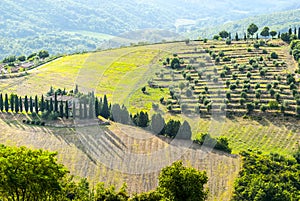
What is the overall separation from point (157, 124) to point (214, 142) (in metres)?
7.47

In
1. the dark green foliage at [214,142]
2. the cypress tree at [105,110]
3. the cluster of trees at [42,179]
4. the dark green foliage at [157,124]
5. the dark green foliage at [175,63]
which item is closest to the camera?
the cluster of trees at [42,179]

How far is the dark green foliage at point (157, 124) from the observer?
191ft

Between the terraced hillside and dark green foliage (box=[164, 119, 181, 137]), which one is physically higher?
the terraced hillside

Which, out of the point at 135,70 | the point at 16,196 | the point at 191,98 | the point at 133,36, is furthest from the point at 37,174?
the point at 135,70

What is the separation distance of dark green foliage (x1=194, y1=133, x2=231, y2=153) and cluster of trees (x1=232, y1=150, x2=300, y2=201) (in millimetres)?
1933

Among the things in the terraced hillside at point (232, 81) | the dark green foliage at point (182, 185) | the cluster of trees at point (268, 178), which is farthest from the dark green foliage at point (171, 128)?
the dark green foliage at point (182, 185)

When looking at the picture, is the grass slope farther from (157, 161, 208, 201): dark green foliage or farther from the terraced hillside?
the terraced hillside

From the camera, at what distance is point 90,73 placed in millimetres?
70375

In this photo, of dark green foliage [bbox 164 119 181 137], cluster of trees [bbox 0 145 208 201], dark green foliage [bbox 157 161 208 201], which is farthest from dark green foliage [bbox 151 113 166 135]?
dark green foliage [bbox 157 161 208 201]

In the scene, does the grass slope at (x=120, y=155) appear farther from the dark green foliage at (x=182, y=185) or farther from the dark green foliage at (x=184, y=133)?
the dark green foliage at (x=182, y=185)

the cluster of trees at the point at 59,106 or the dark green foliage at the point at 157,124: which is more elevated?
the cluster of trees at the point at 59,106

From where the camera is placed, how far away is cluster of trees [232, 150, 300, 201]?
4428 cm

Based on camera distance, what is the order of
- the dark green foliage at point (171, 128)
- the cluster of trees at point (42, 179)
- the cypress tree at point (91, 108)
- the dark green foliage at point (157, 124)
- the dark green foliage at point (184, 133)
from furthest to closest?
1. the cypress tree at point (91, 108)
2. the dark green foliage at point (157, 124)
3. the dark green foliage at point (171, 128)
4. the dark green foliage at point (184, 133)
5. the cluster of trees at point (42, 179)

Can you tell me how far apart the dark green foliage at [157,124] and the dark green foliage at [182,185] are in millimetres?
22265
